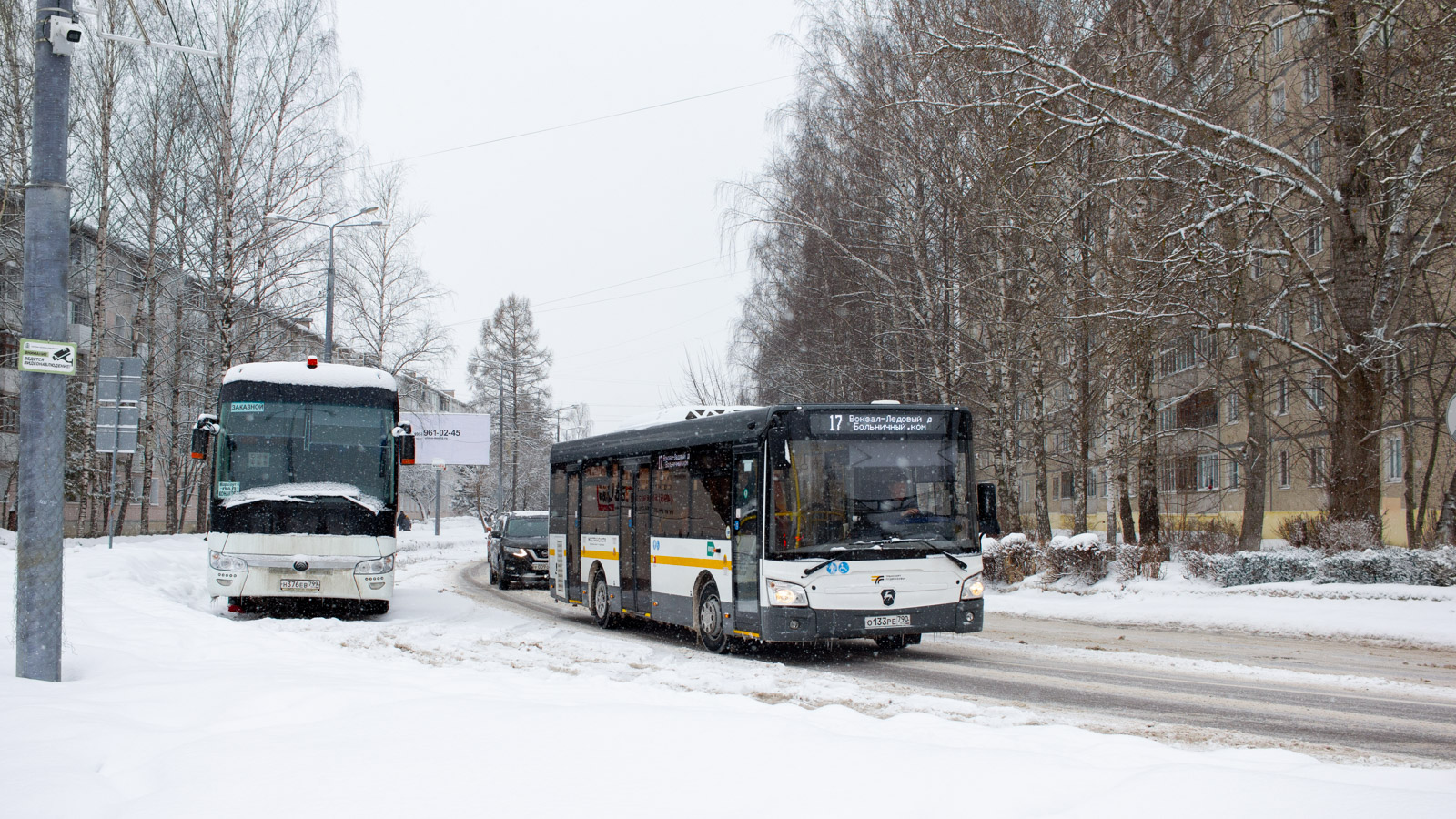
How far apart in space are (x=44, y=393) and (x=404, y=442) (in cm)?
788

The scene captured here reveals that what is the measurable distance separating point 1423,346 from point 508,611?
18.0 metres

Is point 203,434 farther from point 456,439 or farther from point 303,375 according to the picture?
point 456,439

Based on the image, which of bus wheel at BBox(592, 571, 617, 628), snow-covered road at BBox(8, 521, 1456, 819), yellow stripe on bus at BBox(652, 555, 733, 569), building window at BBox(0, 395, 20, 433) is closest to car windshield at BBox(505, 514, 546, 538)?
bus wheel at BBox(592, 571, 617, 628)

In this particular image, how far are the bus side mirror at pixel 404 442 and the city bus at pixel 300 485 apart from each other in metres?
0.02

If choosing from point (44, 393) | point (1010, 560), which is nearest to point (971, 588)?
point (44, 393)

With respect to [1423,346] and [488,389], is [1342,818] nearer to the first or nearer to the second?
[1423,346]

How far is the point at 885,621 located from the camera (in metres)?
11.3

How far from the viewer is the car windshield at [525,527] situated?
25.3 meters

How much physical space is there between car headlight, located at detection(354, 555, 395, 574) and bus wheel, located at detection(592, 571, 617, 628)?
2.90m

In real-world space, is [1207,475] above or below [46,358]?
below

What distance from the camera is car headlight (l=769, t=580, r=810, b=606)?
1122 cm

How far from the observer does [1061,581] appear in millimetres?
19859

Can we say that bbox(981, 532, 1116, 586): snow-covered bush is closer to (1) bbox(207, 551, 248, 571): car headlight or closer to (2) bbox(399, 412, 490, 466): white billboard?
(1) bbox(207, 551, 248, 571): car headlight

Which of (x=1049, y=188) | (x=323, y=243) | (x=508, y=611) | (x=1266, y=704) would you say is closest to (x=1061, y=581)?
(x=1049, y=188)
